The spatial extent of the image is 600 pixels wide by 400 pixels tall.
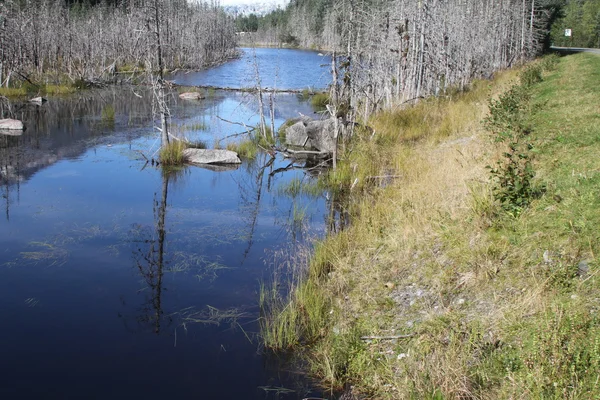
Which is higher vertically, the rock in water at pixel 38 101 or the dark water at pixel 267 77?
the dark water at pixel 267 77

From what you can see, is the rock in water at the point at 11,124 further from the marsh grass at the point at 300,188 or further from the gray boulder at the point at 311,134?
the marsh grass at the point at 300,188

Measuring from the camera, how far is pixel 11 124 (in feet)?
66.5

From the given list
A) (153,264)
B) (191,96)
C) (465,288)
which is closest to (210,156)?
(153,264)

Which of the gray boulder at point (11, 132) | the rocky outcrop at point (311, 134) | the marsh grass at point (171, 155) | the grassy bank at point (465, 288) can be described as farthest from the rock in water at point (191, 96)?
the grassy bank at point (465, 288)

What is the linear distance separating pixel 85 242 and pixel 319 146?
944 centimetres

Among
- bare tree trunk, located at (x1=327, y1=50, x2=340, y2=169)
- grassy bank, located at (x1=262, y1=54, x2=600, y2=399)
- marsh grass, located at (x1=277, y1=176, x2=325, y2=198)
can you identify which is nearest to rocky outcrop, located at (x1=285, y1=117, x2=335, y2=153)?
bare tree trunk, located at (x1=327, y1=50, x2=340, y2=169)

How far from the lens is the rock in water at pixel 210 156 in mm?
16125

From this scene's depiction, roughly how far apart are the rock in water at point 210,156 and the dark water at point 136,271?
648 mm

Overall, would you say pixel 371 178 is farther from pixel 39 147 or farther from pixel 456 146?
pixel 39 147

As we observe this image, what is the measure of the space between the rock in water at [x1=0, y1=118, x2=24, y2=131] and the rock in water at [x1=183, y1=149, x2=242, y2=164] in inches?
309

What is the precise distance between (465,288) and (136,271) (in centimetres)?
501

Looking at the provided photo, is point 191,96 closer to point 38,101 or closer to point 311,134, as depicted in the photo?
point 38,101

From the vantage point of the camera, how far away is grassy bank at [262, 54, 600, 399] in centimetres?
485

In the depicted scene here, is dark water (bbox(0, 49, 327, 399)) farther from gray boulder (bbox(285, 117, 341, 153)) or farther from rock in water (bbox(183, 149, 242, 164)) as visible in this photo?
gray boulder (bbox(285, 117, 341, 153))
